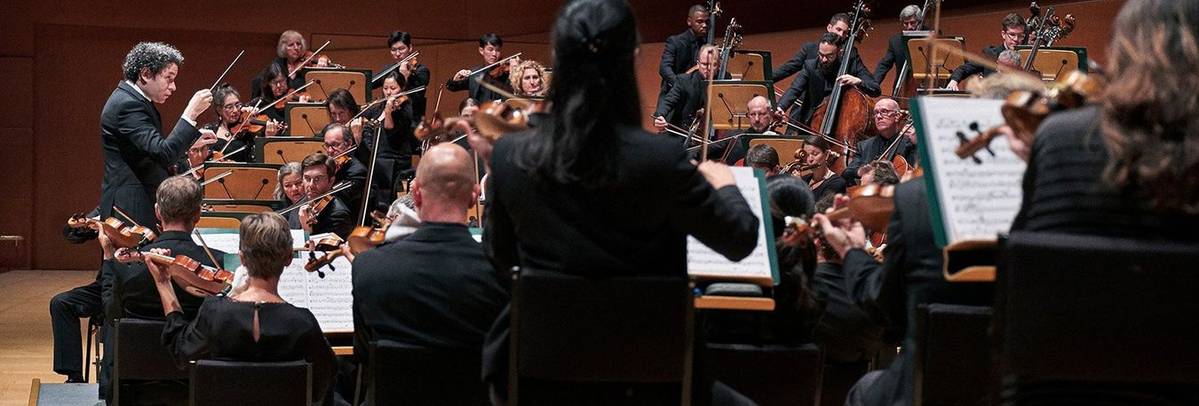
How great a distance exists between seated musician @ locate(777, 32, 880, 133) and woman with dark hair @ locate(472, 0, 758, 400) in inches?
266

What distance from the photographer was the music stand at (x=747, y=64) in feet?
29.6

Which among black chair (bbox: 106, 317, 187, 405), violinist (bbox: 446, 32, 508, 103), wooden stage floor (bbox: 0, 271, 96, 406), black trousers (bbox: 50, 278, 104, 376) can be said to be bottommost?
wooden stage floor (bbox: 0, 271, 96, 406)

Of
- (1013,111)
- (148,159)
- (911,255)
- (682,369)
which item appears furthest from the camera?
(148,159)

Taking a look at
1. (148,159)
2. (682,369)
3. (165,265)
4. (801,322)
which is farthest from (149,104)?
(682,369)

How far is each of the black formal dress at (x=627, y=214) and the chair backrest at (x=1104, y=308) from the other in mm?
552

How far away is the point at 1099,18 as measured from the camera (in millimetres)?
8922

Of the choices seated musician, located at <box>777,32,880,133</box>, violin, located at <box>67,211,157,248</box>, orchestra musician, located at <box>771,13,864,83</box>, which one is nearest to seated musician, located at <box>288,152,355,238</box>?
violin, located at <box>67,211,157,248</box>

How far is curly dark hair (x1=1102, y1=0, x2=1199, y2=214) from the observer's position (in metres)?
1.57

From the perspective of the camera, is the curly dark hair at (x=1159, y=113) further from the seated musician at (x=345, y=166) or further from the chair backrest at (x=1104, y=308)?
the seated musician at (x=345, y=166)

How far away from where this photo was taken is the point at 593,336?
7.00 feet

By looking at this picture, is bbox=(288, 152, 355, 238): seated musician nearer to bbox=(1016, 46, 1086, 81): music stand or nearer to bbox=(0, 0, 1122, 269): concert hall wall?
bbox=(1016, 46, 1086, 81): music stand

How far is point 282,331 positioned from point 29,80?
8.66 m

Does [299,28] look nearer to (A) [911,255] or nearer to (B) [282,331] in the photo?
(B) [282,331]

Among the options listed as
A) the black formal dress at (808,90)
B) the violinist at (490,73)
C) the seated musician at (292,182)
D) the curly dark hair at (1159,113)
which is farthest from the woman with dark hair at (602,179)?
the violinist at (490,73)
